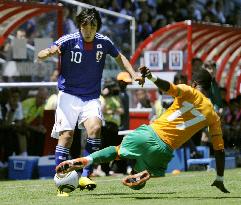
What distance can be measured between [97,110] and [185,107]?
145 cm

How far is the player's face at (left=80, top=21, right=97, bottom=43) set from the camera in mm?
12547

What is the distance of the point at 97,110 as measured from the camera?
12.7 m

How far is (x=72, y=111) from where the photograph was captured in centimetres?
1270

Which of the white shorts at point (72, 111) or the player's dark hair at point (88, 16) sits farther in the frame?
the white shorts at point (72, 111)

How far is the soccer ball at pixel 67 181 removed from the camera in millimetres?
11914

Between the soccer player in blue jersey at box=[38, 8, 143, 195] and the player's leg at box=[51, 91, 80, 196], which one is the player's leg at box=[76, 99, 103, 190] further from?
the player's leg at box=[51, 91, 80, 196]

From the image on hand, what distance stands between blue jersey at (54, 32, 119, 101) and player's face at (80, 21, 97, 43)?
3.8 inches

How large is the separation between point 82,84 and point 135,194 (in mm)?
1589

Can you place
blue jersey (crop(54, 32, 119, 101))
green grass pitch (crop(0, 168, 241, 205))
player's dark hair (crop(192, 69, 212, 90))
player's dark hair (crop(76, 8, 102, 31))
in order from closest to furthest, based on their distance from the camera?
green grass pitch (crop(0, 168, 241, 205)) → player's dark hair (crop(192, 69, 212, 90)) → player's dark hair (crop(76, 8, 102, 31)) → blue jersey (crop(54, 32, 119, 101))

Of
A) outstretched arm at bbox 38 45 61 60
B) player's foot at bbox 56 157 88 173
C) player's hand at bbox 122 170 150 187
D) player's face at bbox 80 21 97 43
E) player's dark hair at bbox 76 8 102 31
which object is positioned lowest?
player's hand at bbox 122 170 150 187

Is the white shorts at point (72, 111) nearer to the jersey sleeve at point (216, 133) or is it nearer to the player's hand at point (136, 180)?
the player's hand at point (136, 180)

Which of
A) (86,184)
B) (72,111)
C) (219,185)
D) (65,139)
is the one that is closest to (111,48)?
(72,111)

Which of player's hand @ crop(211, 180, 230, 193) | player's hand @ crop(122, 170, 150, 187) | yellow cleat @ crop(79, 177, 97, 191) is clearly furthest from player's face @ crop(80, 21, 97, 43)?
player's hand @ crop(211, 180, 230, 193)

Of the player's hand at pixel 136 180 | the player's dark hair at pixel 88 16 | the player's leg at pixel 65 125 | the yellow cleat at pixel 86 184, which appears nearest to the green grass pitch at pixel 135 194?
the yellow cleat at pixel 86 184
